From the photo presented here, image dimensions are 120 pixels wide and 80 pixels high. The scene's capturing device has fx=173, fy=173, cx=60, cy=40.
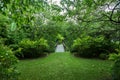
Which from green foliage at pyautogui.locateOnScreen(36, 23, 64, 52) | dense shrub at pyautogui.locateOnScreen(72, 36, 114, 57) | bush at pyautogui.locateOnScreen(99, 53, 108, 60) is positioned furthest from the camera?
green foliage at pyautogui.locateOnScreen(36, 23, 64, 52)

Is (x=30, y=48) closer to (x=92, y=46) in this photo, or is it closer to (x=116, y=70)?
(x=92, y=46)

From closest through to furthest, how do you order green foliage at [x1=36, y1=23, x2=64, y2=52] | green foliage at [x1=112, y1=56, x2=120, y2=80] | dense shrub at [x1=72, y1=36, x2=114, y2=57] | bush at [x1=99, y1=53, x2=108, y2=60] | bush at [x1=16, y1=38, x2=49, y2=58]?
1. green foliage at [x1=112, y1=56, x2=120, y2=80]
2. bush at [x1=99, y1=53, x2=108, y2=60]
3. dense shrub at [x1=72, y1=36, x2=114, y2=57]
4. bush at [x1=16, y1=38, x2=49, y2=58]
5. green foliage at [x1=36, y1=23, x2=64, y2=52]

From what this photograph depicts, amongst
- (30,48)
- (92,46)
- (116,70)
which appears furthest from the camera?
(30,48)

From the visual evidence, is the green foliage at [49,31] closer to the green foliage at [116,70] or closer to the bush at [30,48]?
the bush at [30,48]

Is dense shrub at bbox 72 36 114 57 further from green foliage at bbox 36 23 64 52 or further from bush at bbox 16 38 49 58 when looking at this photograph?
green foliage at bbox 36 23 64 52

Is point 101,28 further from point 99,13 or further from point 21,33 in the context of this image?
point 21,33

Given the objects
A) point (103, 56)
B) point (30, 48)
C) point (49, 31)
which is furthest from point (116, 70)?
point (49, 31)

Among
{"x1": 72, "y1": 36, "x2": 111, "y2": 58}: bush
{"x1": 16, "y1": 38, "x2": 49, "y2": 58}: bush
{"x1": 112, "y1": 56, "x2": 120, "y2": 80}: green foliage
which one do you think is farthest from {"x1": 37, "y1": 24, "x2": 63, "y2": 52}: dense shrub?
{"x1": 112, "y1": 56, "x2": 120, "y2": 80}: green foliage

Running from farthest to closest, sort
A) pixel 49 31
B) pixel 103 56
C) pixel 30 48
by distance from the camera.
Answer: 1. pixel 49 31
2. pixel 30 48
3. pixel 103 56

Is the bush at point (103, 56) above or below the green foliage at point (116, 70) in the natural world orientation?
below

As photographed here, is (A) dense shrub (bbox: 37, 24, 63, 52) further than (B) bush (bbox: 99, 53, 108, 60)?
Yes

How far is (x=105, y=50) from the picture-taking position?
9.88 meters

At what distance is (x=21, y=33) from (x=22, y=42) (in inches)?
56.5

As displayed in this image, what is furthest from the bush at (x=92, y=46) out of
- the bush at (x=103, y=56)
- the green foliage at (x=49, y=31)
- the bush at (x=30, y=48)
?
the green foliage at (x=49, y=31)
